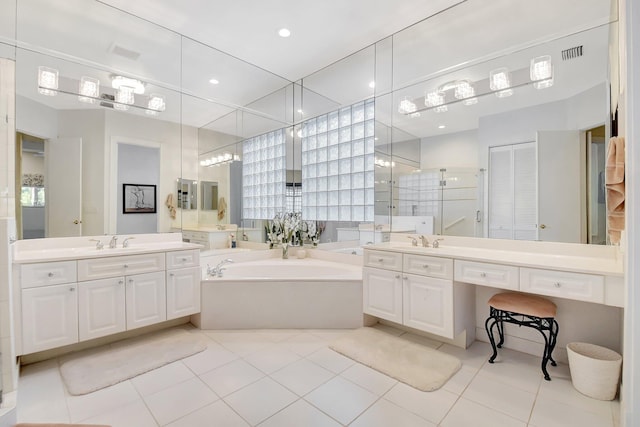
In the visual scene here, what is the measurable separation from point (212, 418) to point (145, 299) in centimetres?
135

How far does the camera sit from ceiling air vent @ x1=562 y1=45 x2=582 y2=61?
216 centimetres

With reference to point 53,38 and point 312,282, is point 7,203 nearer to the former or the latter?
point 53,38

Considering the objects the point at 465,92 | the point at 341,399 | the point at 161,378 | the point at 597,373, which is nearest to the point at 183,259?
the point at 161,378

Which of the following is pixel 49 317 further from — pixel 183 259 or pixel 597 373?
pixel 597 373

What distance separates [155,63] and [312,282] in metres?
2.84

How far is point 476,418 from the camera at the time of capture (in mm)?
1619

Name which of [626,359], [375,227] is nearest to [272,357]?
[375,227]

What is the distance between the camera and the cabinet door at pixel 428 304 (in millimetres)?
2287

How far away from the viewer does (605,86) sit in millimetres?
2020

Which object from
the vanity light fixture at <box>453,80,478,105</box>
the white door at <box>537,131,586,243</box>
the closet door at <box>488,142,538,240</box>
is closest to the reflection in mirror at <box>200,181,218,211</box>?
the vanity light fixture at <box>453,80,478,105</box>

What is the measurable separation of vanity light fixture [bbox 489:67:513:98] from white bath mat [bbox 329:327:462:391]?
2.28m

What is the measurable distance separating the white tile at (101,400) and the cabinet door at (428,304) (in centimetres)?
209

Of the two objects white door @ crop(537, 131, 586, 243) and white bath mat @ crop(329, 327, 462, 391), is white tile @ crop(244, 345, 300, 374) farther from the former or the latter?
white door @ crop(537, 131, 586, 243)

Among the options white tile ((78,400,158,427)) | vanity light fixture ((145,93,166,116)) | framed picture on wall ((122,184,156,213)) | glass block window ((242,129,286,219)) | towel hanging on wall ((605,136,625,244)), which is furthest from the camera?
glass block window ((242,129,286,219))
